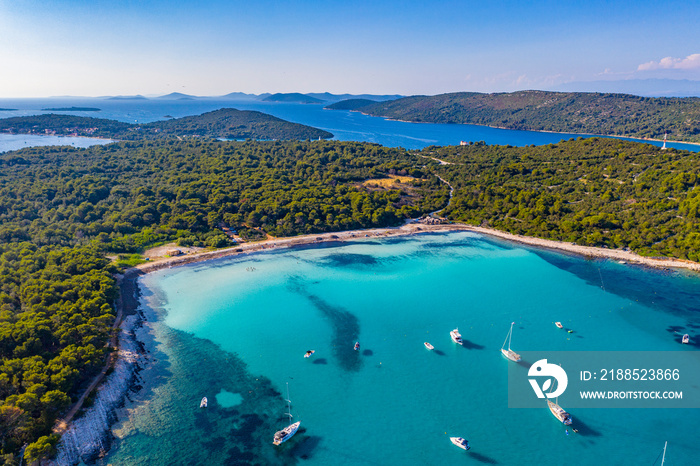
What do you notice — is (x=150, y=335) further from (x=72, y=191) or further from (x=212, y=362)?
(x=72, y=191)

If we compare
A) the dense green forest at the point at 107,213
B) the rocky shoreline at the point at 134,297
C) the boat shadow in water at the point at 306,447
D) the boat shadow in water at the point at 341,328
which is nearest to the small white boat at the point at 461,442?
the boat shadow in water at the point at 306,447

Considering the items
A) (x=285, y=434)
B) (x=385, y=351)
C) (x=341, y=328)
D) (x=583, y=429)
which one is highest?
(x=341, y=328)

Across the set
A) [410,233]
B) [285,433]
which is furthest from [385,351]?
[410,233]

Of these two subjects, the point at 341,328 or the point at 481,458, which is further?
the point at 341,328

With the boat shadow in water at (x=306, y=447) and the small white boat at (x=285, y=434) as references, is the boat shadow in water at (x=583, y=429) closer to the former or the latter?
the boat shadow in water at (x=306, y=447)

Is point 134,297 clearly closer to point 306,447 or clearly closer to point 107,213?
point 107,213

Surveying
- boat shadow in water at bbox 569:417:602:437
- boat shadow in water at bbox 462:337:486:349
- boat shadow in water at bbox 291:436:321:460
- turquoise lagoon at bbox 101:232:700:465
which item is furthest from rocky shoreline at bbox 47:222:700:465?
boat shadow in water at bbox 569:417:602:437

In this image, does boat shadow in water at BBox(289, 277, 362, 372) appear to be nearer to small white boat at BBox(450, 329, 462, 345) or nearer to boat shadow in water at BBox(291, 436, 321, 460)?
boat shadow in water at BBox(291, 436, 321, 460)
